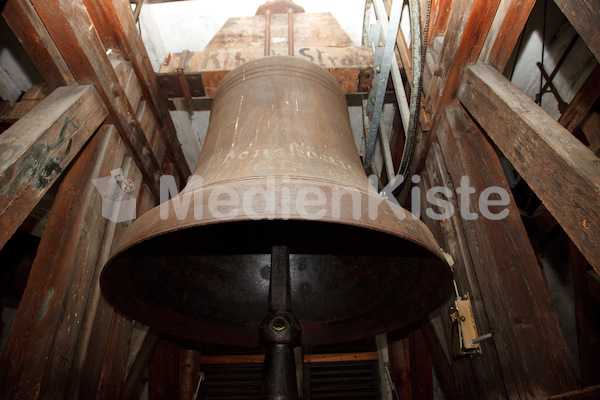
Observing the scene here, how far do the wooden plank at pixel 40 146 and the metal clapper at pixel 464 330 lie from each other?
5.86ft

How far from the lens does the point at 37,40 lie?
66.4 inches

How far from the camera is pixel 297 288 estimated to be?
199cm

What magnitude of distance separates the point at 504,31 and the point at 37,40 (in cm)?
207

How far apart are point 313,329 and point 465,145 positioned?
1184mm

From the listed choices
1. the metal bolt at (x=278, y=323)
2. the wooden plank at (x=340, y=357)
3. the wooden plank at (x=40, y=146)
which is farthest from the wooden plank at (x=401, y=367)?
the wooden plank at (x=40, y=146)

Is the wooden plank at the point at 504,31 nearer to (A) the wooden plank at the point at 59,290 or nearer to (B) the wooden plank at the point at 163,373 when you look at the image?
(A) the wooden plank at the point at 59,290

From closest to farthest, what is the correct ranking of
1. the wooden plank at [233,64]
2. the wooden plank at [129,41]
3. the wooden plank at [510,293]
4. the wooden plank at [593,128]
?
the wooden plank at [510,293]
the wooden plank at [129,41]
the wooden plank at [233,64]
the wooden plank at [593,128]

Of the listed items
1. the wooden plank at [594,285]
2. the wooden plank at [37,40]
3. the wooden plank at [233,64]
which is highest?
the wooden plank at [233,64]

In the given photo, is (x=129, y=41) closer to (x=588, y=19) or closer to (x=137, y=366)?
(x=137, y=366)

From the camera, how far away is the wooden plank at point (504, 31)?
1.68 meters

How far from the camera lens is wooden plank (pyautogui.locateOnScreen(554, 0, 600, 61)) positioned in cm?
115

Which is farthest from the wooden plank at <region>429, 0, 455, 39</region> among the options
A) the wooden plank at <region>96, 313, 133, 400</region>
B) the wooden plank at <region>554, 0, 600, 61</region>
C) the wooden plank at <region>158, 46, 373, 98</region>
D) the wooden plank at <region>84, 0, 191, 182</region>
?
the wooden plank at <region>96, 313, 133, 400</region>

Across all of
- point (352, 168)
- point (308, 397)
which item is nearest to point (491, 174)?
point (352, 168)

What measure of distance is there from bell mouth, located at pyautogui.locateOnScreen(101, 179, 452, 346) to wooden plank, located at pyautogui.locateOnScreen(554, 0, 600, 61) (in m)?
0.85
